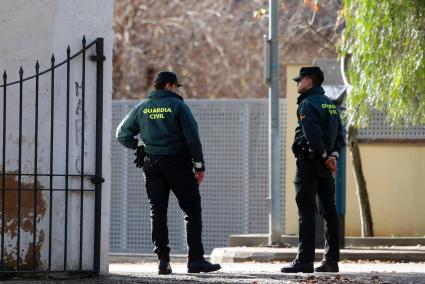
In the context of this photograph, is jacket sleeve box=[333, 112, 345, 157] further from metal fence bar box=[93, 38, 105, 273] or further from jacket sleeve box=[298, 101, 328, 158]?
metal fence bar box=[93, 38, 105, 273]

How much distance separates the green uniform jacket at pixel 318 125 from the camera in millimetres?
11906

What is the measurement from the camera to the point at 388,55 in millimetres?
18125

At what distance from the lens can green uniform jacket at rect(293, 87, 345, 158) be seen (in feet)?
39.1

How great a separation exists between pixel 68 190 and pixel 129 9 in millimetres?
24598

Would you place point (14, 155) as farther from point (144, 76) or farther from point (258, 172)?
point (144, 76)

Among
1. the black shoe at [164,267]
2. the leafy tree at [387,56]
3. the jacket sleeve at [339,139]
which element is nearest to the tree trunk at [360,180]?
the leafy tree at [387,56]

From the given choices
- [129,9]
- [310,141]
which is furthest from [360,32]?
[129,9]

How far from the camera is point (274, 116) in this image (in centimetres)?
1906

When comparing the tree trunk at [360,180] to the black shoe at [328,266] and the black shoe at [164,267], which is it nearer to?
the black shoe at [328,266]

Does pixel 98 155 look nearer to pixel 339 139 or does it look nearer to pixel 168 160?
pixel 168 160

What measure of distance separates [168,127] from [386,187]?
32.4ft

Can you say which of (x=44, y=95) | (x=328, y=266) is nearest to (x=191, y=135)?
(x=44, y=95)

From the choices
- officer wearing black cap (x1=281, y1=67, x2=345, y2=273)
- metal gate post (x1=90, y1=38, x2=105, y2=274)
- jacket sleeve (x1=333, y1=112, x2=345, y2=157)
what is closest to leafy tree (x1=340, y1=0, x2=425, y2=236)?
jacket sleeve (x1=333, y1=112, x2=345, y2=157)

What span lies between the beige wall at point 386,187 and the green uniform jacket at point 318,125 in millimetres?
8830
